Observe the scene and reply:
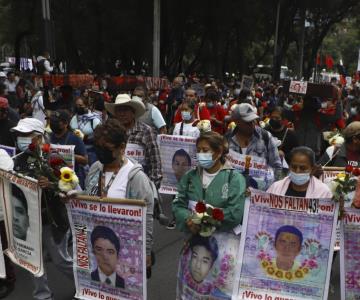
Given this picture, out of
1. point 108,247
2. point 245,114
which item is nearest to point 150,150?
point 245,114

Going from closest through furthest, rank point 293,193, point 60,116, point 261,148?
point 293,193, point 261,148, point 60,116

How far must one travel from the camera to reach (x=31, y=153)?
4719 millimetres

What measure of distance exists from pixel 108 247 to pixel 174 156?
3645mm

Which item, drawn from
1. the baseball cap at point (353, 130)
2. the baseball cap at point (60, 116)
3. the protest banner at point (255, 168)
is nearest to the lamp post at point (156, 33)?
the baseball cap at point (60, 116)

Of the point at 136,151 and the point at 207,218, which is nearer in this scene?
the point at 207,218

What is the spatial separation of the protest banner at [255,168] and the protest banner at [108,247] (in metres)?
1.85

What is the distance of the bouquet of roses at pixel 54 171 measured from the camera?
158 inches

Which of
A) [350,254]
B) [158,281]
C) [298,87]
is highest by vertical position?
[298,87]

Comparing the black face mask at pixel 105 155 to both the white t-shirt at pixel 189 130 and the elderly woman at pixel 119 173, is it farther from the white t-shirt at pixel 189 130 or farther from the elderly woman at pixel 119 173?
the white t-shirt at pixel 189 130

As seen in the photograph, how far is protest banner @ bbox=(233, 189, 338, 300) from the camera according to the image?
11.7 feet

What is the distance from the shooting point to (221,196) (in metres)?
3.71

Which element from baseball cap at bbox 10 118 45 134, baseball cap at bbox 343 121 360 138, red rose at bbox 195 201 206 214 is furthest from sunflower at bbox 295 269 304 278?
baseball cap at bbox 10 118 45 134

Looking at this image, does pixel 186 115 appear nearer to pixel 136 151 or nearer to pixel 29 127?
pixel 136 151

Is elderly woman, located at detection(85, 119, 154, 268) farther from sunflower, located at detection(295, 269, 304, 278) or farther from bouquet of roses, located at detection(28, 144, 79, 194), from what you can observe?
sunflower, located at detection(295, 269, 304, 278)
